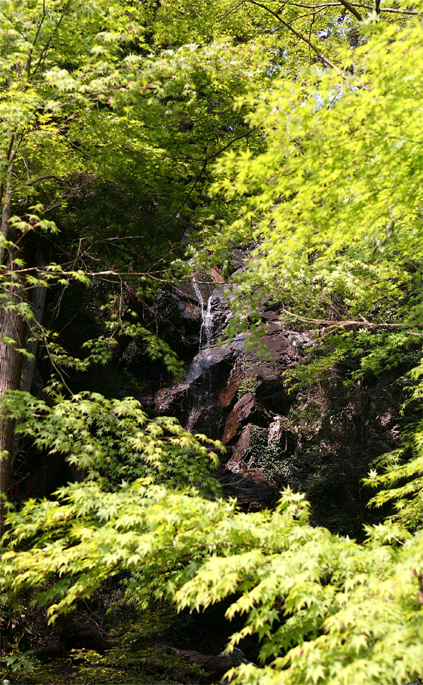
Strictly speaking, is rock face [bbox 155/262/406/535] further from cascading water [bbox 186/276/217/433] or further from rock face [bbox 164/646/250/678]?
rock face [bbox 164/646/250/678]

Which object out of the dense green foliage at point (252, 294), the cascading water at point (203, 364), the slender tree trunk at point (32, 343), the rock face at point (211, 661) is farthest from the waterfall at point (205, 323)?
the rock face at point (211, 661)

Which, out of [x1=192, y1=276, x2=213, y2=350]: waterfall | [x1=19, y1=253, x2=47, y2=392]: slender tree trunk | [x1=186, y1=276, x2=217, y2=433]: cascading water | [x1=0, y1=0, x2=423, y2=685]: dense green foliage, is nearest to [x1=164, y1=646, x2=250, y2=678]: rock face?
[x1=0, y1=0, x2=423, y2=685]: dense green foliage

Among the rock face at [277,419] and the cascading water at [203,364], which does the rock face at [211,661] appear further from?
the cascading water at [203,364]

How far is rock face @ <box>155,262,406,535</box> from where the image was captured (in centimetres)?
979

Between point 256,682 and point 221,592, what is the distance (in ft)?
1.64

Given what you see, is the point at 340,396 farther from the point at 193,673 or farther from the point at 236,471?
the point at 193,673

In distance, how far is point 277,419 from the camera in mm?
12281

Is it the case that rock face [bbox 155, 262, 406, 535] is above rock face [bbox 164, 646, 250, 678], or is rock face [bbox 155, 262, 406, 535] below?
above

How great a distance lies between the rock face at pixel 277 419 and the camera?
385 inches

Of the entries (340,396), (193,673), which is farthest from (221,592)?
(340,396)

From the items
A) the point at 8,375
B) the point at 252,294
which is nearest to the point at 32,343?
the point at 8,375

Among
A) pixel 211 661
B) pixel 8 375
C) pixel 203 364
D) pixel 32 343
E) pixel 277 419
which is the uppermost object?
pixel 203 364

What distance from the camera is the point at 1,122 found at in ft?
16.1

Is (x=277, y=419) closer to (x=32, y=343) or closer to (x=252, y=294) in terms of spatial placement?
(x=252, y=294)
